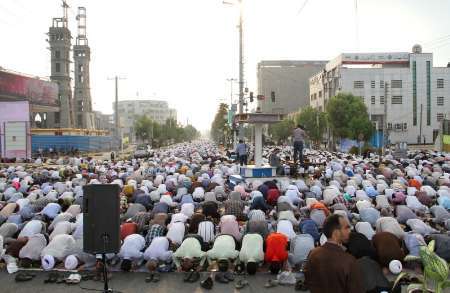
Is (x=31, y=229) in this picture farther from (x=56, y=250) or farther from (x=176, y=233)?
(x=176, y=233)

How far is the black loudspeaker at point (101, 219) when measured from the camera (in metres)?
6.62

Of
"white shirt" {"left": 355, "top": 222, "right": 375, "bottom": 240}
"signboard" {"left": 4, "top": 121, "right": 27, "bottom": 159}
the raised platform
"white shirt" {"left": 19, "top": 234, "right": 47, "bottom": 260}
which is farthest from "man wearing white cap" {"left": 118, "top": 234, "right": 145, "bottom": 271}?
"signboard" {"left": 4, "top": 121, "right": 27, "bottom": 159}

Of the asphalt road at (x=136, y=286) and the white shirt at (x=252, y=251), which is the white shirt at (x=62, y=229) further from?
the white shirt at (x=252, y=251)

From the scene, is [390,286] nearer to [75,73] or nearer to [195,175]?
[195,175]

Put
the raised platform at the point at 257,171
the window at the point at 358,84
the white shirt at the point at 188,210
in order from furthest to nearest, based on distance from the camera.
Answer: the window at the point at 358,84, the raised platform at the point at 257,171, the white shirt at the point at 188,210

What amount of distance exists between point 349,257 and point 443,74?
63.5 m

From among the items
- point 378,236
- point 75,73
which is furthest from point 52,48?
point 378,236

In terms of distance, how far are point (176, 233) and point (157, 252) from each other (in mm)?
1025

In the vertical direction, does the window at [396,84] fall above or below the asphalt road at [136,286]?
above

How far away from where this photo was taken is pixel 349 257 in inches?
149

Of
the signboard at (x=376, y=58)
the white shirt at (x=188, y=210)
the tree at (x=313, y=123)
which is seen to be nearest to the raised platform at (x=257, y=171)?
the white shirt at (x=188, y=210)

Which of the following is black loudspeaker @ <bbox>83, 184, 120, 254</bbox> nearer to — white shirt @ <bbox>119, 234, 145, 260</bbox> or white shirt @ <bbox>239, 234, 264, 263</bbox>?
white shirt @ <bbox>119, 234, 145, 260</bbox>

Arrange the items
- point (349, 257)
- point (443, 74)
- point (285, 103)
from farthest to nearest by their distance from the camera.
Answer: point (285, 103), point (443, 74), point (349, 257)

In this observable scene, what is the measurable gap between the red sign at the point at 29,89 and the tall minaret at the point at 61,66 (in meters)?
12.8
